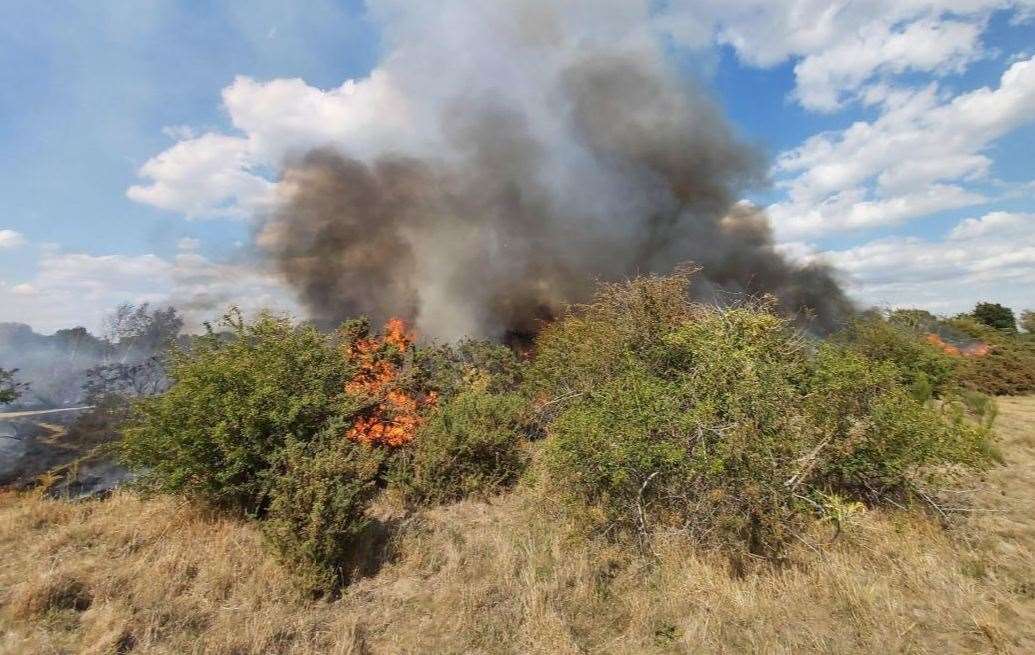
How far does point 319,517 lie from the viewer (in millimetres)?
4746

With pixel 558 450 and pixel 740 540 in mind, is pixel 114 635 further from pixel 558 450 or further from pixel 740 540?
pixel 740 540

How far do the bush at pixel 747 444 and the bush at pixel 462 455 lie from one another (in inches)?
85.4

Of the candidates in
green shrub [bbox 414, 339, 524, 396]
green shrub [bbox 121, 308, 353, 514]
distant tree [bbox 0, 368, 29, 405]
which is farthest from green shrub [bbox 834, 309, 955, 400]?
distant tree [bbox 0, 368, 29, 405]

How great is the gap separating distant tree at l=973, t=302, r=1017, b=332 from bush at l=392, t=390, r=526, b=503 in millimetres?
44264

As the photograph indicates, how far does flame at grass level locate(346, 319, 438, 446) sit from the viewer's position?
8.62m

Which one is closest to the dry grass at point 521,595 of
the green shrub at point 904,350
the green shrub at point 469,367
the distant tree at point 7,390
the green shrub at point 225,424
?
the green shrub at point 225,424

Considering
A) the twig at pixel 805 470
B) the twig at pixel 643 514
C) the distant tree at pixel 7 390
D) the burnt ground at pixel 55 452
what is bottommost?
the burnt ground at pixel 55 452

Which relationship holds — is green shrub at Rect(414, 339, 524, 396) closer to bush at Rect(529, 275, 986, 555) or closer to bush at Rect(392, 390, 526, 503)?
bush at Rect(392, 390, 526, 503)

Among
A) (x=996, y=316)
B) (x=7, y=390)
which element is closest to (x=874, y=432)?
(x=7, y=390)

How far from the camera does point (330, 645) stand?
3885mm

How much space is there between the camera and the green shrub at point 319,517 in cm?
469

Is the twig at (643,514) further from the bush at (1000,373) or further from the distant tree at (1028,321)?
the distant tree at (1028,321)

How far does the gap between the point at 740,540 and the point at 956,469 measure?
288cm

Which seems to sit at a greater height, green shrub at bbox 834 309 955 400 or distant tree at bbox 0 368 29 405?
green shrub at bbox 834 309 955 400
